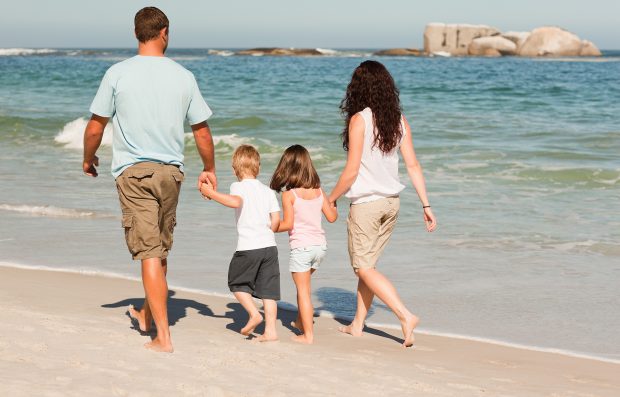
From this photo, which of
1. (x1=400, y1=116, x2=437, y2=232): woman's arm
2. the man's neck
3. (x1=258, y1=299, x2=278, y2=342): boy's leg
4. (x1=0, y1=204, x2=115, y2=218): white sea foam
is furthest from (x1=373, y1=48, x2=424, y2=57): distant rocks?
the man's neck

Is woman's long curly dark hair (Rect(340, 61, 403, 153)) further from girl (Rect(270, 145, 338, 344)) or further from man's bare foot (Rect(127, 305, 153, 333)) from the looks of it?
man's bare foot (Rect(127, 305, 153, 333))

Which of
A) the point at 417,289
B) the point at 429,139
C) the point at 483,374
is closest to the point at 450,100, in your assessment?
the point at 429,139

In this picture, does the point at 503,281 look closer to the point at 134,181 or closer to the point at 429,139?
the point at 134,181

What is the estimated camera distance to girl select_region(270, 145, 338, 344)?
5.09m

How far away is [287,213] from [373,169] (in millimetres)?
529

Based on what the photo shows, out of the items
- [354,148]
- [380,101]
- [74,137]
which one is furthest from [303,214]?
[74,137]

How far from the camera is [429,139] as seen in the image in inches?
692

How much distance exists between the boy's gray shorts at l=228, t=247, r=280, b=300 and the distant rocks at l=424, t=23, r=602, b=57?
3567 inches

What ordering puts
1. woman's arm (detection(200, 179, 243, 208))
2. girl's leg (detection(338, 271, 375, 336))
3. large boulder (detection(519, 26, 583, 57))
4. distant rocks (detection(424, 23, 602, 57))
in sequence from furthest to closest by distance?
1. distant rocks (detection(424, 23, 602, 57))
2. large boulder (detection(519, 26, 583, 57))
3. girl's leg (detection(338, 271, 375, 336))
4. woman's arm (detection(200, 179, 243, 208))

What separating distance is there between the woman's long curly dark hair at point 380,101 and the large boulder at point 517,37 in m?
91.5

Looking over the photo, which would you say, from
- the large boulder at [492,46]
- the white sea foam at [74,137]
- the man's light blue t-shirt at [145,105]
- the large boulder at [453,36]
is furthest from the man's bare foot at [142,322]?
the large boulder at [453,36]

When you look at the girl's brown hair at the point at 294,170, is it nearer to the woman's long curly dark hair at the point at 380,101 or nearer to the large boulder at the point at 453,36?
the woman's long curly dark hair at the point at 380,101

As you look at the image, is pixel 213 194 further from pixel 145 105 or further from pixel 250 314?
pixel 250 314

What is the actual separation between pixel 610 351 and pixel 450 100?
2254cm
